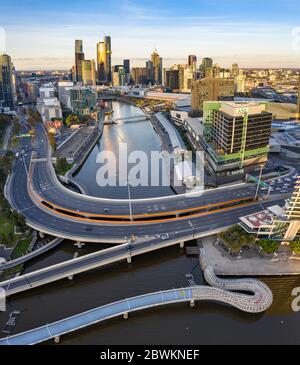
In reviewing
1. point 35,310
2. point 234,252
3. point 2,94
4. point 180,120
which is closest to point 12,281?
point 35,310

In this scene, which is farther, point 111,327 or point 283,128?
point 283,128

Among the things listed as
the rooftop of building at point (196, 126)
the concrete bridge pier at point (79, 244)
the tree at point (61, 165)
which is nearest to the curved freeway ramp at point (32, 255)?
the concrete bridge pier at point (79, 244)

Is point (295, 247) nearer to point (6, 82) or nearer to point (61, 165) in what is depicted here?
point (61, 165)

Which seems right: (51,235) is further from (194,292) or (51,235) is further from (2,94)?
(2,94)

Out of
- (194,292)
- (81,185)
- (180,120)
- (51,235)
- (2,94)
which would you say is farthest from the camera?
(2,94)

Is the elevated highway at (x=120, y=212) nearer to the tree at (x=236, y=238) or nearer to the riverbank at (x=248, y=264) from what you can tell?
the tree at (x=236, y=238)

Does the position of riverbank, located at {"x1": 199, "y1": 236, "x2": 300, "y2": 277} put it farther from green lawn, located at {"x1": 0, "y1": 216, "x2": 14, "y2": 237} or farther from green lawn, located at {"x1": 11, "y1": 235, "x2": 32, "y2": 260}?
green lawn, located at {"x1": 0, "y1": 216, "x2": 14, "y2": 237}

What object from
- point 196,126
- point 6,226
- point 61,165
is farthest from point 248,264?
point 196,126
